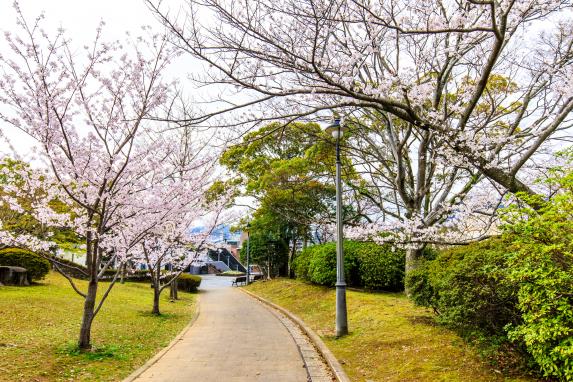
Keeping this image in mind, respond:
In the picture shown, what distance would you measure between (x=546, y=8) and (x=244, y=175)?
1975 cm

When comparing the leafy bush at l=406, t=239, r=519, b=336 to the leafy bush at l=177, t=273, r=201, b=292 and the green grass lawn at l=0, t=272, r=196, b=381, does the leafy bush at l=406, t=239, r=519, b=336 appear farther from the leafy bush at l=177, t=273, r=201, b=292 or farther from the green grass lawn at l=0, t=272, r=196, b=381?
the leafy bush at l=177, t=273, r=201, b=292

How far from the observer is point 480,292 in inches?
238

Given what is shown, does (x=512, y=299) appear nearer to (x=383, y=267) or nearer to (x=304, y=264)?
(x=383, y=267)

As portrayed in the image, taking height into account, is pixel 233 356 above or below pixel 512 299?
below

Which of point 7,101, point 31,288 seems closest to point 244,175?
point 31,288

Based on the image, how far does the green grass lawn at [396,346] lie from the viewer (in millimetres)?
6121

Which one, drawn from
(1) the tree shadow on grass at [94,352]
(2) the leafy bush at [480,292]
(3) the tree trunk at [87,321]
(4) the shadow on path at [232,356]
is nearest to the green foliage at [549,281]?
(2) the leafy bush at [480,292]

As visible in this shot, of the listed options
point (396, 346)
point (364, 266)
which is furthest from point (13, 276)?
point (396, 346)

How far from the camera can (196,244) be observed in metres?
19.6

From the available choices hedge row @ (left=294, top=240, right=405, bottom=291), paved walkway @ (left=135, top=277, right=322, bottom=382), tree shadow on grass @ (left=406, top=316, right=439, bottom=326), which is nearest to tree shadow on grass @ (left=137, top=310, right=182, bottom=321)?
paved walkway @ (left=135, top=277, right=322, bottom=382)

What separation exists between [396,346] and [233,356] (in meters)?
3.33

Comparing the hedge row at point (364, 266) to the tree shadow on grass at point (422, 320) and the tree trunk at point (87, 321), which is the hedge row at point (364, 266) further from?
the tree trunk at point (87, 321)

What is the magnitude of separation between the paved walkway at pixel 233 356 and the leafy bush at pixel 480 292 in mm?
2810

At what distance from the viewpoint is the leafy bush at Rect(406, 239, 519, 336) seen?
18.7 ft
